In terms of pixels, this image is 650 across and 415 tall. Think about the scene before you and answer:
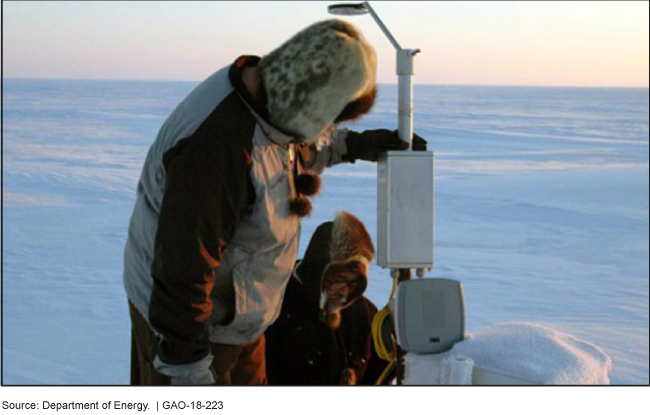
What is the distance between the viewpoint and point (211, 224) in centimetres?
171

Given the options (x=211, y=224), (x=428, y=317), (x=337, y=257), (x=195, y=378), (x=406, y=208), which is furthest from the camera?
(x=337, y=257)

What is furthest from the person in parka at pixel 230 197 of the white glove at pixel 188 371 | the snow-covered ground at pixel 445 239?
the snow-covered ground at pixel 445 239

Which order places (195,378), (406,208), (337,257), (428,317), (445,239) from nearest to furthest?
(195,378) < (428,317) < (406,208) < (337,257) < (445,239)

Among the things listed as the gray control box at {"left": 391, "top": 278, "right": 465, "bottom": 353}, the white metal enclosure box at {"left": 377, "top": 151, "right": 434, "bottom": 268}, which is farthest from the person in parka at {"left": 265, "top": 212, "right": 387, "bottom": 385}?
the gray control box at {"left": 391, "top": 278, "right": 465, "bottom": 353}

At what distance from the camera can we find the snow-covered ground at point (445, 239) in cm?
503

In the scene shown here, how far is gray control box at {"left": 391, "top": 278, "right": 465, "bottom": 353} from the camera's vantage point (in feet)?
6.41

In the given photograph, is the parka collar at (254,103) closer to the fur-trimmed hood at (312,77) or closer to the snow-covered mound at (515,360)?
the fur-trimmed hood at (312,77)

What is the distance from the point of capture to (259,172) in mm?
→ 1834

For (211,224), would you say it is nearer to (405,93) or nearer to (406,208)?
(406,208)

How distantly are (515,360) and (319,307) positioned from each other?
1.05 m

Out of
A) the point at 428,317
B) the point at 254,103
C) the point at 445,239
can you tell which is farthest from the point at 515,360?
the point at 445,239

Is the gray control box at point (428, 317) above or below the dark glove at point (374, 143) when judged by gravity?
below

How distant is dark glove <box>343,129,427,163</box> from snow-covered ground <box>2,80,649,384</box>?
0.99 metres

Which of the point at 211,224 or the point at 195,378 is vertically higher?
the point at 211,224
